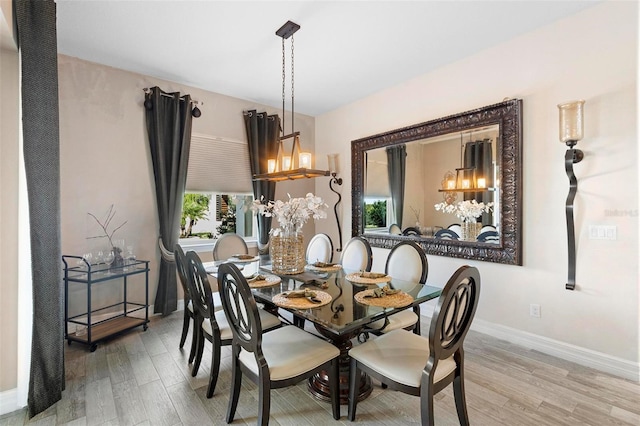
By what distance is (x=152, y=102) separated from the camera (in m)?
3.56

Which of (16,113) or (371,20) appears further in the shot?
(371,20)

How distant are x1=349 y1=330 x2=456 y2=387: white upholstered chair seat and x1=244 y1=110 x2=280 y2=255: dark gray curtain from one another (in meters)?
2.80

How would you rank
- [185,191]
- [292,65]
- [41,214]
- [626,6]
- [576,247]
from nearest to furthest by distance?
[41,214] → [626,6] → [576,247] → [292,65] → [185,191]

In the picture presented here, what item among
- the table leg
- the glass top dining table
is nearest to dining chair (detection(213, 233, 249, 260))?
the glass top dining table

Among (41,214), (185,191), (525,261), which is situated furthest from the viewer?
(185,191)

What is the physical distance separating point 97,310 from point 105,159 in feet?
5.23

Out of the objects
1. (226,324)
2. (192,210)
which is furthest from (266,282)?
(192,210)

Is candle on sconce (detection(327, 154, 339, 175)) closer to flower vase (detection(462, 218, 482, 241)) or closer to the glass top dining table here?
flower vase (detection(462, 218, 482, 241))

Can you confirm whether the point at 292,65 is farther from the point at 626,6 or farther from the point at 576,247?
the point at 576,247

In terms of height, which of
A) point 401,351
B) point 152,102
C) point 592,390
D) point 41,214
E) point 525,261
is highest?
point 152,102

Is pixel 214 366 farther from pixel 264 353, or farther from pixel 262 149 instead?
pixel 262 149

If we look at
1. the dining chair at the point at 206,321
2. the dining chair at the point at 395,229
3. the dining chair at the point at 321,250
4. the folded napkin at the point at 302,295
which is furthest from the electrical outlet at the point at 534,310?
the dining chair at the point at 206,321

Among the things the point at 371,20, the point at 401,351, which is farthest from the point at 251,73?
the point at 401,351

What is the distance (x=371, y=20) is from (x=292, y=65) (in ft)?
3.43
